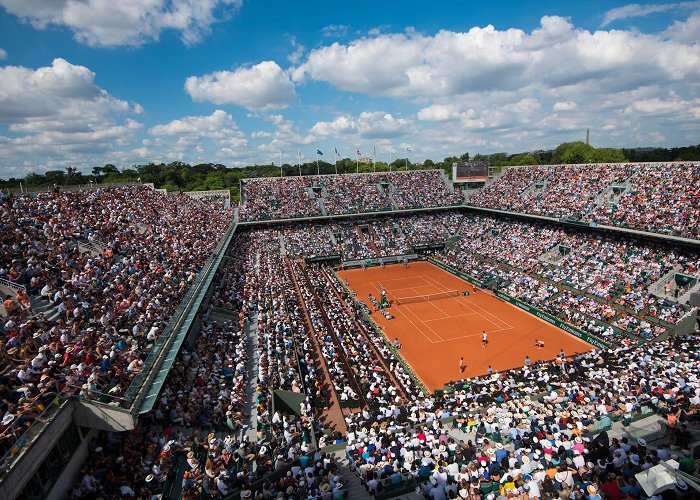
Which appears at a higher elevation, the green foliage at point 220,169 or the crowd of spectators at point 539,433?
the green foliage at point 220,169

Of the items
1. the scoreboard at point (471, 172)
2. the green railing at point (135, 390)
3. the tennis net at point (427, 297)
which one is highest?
the scoreboard at point (471, 172)

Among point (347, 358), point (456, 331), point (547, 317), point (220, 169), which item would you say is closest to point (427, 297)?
point (456, 331)

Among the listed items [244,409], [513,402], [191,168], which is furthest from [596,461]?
[191,168]

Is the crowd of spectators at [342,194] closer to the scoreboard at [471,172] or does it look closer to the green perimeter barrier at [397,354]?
the scoreboard at [471,172]

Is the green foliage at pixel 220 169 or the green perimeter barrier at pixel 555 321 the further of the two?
the green foliage at pixel 220 169

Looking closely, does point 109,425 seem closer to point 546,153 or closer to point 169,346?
point 169,346

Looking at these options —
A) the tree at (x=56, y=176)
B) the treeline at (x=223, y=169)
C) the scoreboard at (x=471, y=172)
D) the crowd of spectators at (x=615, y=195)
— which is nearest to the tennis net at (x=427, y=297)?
the crowd of spectators at (x=615, y=195)
